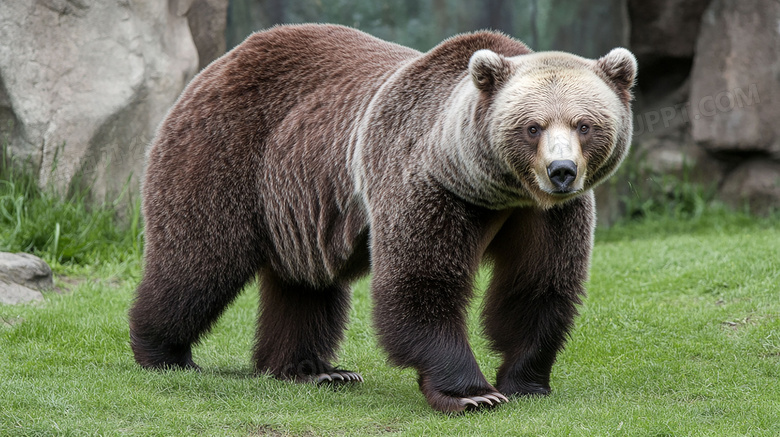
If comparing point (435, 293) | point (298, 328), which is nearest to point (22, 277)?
point (298, 328)

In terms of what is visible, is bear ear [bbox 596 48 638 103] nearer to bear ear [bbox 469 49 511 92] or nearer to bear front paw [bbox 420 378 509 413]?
bear ear [bbox 469 49 511 92]

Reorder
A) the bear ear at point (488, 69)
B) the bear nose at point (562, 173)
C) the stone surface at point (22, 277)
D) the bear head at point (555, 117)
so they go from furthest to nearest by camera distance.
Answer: the stone surface at point (22, 277) < the bear ear at point (488, 69) < the bear head at point (555, 117) < the bear nose at point (562, 173)

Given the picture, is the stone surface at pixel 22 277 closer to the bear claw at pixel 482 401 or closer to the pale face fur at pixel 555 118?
the bear claw at pixel 482 401

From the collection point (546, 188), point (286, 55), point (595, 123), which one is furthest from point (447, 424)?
point (286, 55)

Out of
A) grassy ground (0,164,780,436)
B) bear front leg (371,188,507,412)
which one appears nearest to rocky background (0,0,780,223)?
grassy ground (0,164,780,436)

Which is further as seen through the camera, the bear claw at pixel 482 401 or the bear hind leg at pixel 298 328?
the bear hind leg at pixel 298 328

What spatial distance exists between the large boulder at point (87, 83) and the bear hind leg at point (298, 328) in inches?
142

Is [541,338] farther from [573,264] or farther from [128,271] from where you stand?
[128,271]

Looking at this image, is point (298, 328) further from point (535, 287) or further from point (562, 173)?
point (562, 173)

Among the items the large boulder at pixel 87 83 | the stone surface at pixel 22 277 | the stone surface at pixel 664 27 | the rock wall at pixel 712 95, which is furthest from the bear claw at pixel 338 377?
the stone surface at pixel 664 27

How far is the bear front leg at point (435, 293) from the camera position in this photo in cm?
513

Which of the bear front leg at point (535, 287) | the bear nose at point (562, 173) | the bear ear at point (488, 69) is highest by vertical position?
the bear ear at point (488, 69)

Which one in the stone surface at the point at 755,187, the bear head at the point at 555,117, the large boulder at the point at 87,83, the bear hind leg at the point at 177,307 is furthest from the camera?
the stone surface at the point at 755,187

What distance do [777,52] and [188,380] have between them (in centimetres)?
816
